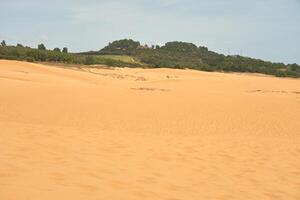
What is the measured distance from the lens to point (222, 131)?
12.3 metres

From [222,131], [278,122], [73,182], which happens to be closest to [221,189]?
[73,182]

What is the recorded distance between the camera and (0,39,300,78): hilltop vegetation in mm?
59000

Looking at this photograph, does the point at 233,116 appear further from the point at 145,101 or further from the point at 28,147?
the point at 28,147

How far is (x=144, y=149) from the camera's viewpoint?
839 centimetres

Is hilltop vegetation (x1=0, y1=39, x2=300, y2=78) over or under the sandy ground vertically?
over

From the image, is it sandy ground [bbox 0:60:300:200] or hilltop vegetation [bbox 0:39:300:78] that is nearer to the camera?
sandy ground [bbox 0:60:300:200]

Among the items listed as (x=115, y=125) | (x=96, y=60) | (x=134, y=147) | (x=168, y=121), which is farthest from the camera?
(x=96, y=60)

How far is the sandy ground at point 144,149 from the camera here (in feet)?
17.9

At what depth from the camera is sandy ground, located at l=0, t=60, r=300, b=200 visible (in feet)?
17.9

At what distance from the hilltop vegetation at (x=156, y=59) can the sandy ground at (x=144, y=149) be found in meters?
39.7

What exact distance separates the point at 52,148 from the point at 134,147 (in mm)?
1732

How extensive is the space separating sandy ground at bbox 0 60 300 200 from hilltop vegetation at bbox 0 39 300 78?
130 ft

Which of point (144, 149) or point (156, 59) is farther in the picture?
point (156, 59)

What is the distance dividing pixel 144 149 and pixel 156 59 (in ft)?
255
